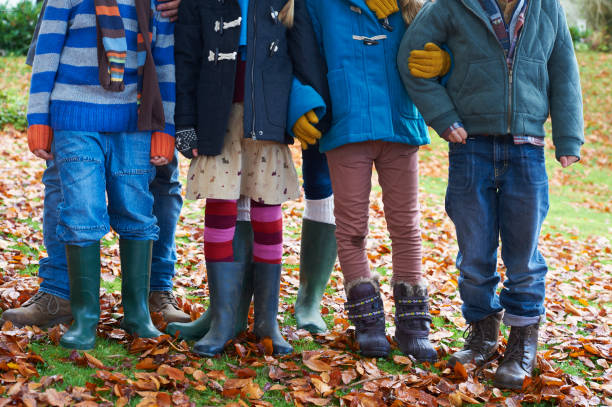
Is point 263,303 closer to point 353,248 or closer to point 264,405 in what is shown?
point 353,248

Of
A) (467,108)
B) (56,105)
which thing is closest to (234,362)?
(56,105)

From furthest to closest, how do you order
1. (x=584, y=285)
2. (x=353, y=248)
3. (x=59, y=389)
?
(x=584, y=285)
(x=353, y=248)
(x=59, y=389)

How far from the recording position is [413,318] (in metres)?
3.08

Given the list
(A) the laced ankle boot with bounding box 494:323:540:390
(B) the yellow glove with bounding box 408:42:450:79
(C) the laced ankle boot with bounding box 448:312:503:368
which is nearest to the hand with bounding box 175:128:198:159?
(B) the yellow glove with bounding box 408:42:450:79

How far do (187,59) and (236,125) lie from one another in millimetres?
403

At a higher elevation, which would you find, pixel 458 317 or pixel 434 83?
pixel 434 83

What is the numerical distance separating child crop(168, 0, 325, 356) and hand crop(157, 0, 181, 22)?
0.05 meters

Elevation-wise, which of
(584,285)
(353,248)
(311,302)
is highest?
(353,248)

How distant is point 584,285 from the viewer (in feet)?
17.1

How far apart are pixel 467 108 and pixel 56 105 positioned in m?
1.98

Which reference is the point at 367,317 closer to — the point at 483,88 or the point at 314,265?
the point at 314,265

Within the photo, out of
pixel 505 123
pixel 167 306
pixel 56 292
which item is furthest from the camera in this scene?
pixel 167 306

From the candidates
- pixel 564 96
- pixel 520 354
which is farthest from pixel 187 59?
pixel 520 354

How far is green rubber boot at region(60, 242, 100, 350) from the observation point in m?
2.86
